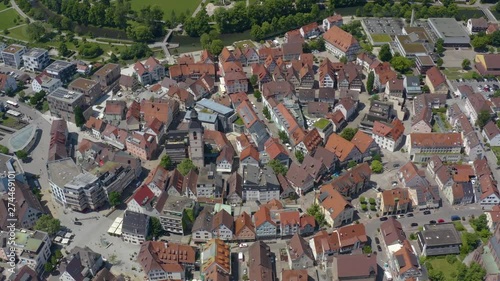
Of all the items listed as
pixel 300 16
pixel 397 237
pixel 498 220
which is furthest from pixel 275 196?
pixel 300 16

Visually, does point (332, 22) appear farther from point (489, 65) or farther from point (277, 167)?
point (277, 167)

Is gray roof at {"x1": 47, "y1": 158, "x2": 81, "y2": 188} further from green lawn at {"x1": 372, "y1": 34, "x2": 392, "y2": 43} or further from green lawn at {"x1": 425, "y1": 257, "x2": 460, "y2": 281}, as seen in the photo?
green lawn at {"x1": 372, "y1": 34, "x2": 392, "y2": 43}

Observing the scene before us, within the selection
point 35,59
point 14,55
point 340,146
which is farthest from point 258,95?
point 14,55

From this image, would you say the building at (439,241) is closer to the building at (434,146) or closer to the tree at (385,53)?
the building at (434,146)

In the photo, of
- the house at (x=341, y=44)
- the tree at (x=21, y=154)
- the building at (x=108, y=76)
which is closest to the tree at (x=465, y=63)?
the house at (x=341, y=44)

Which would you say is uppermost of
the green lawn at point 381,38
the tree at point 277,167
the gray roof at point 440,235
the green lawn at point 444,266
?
the gray roof at point 440,235
